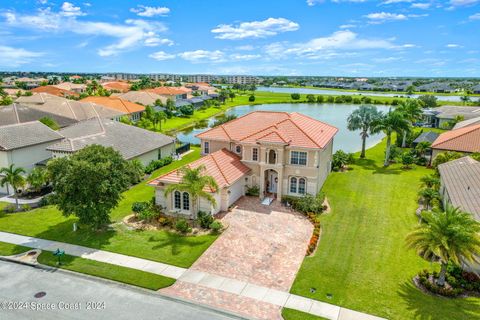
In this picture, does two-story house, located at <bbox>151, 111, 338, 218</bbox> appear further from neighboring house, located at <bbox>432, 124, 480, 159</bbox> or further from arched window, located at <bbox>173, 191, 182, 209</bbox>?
neighboring house, located at <bbox>432, 124, 480, 159</bbox>

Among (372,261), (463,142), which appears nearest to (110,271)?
(372,261)

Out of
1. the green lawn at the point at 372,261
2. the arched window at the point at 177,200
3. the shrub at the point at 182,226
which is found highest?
the arched window at the point at 177,200

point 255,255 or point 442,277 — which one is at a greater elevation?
point 442,277

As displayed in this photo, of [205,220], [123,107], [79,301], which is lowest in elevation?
[79,301]

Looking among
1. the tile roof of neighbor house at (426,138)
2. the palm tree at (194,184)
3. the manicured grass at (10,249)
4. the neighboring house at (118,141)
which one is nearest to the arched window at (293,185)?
the palm tree at (194,184)

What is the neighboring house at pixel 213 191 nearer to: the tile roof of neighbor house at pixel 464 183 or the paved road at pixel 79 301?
the paved road at pixel 79 301

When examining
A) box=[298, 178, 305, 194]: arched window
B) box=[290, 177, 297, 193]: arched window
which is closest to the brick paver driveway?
box=[290, 177, 297, 193]: arched window

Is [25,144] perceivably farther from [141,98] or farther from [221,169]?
[141,98]
